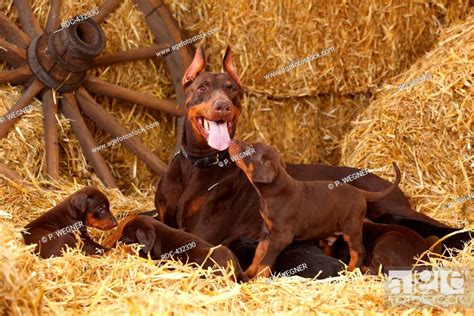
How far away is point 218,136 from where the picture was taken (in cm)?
445

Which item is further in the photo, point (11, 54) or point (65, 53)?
point (11, 54)

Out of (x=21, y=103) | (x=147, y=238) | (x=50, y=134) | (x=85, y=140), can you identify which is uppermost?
(x=21, y=103)

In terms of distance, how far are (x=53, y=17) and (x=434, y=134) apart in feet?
9.10

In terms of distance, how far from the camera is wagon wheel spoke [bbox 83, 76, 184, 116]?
223 inches

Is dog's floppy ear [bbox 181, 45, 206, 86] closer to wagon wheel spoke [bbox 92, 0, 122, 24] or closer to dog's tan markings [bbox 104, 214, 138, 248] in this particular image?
dog's tan markings [bbox 104, 214, 138, 248]

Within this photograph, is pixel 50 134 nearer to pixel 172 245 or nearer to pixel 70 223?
pixel 70 223

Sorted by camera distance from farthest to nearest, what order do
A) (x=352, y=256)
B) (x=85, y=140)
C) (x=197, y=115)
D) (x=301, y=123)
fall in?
(x=301, y=123)
(x=85, y=140)
(x=197, y=115)
(x=352, y=256)

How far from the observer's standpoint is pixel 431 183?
5.50 metres

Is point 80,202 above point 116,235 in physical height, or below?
above

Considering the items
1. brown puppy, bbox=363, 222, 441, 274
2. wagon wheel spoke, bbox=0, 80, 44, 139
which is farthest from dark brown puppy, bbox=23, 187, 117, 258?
brown puppy, bbox=363, 222, 441, 274

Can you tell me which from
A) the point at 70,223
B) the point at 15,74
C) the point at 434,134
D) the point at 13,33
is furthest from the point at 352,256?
the point at 13,33

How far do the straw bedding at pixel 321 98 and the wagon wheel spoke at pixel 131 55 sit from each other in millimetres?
111

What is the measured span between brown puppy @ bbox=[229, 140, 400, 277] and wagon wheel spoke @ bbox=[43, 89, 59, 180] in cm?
180

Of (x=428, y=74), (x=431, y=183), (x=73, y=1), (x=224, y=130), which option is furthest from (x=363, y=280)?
(x=73, y=1)
